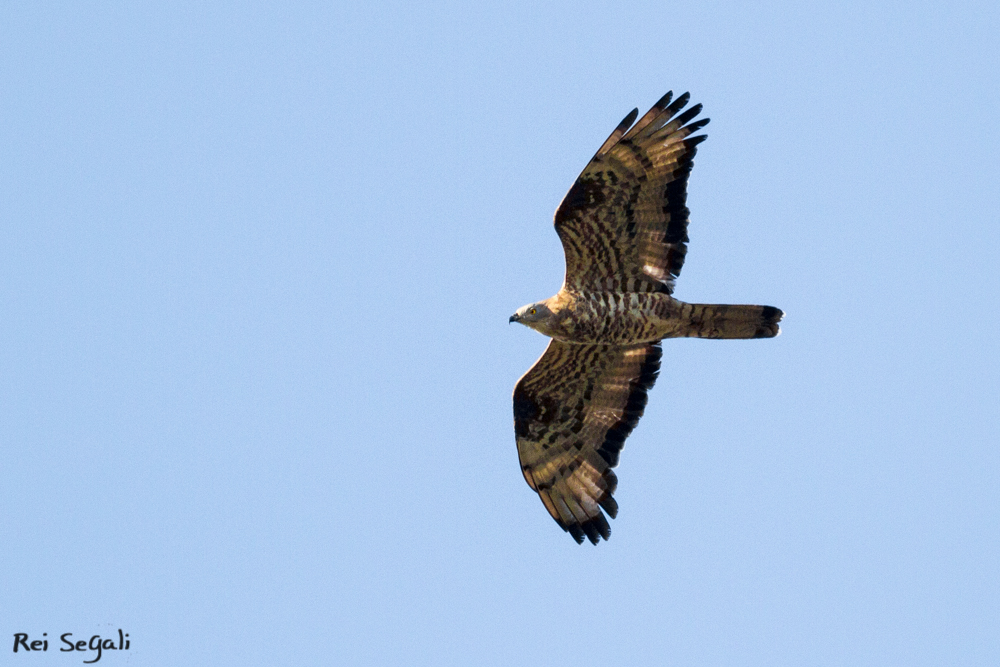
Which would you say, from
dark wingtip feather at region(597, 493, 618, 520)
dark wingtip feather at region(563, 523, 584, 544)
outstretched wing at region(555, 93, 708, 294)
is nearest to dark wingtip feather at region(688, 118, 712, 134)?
outstretched wing at region(555, 93, 708, 294)

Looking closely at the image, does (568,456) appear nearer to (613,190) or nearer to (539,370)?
(539,370)

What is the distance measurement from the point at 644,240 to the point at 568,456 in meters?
2.70

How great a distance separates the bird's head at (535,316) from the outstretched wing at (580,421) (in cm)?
64

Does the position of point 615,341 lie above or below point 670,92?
below

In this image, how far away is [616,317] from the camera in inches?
654

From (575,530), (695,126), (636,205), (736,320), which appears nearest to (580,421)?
(575,530)

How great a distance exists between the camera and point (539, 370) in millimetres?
17250

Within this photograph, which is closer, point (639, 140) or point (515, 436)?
point (639, 140)

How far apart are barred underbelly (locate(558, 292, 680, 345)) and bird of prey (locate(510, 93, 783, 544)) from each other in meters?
0.01

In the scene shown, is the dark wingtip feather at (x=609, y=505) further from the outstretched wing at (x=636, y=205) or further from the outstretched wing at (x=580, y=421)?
the outstretched wing at (x=636, y=205)

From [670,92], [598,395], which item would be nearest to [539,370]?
[598,395]

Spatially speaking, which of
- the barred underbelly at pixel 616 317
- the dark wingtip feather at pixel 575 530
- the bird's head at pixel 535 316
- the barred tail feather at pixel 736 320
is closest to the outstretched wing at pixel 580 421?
the dark wingtip feather at pixel 575 530

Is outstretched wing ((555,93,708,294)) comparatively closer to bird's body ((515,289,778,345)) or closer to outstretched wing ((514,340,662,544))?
bird's body ((515,289,778,345))

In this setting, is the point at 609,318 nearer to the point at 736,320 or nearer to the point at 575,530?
the point at 736,320
